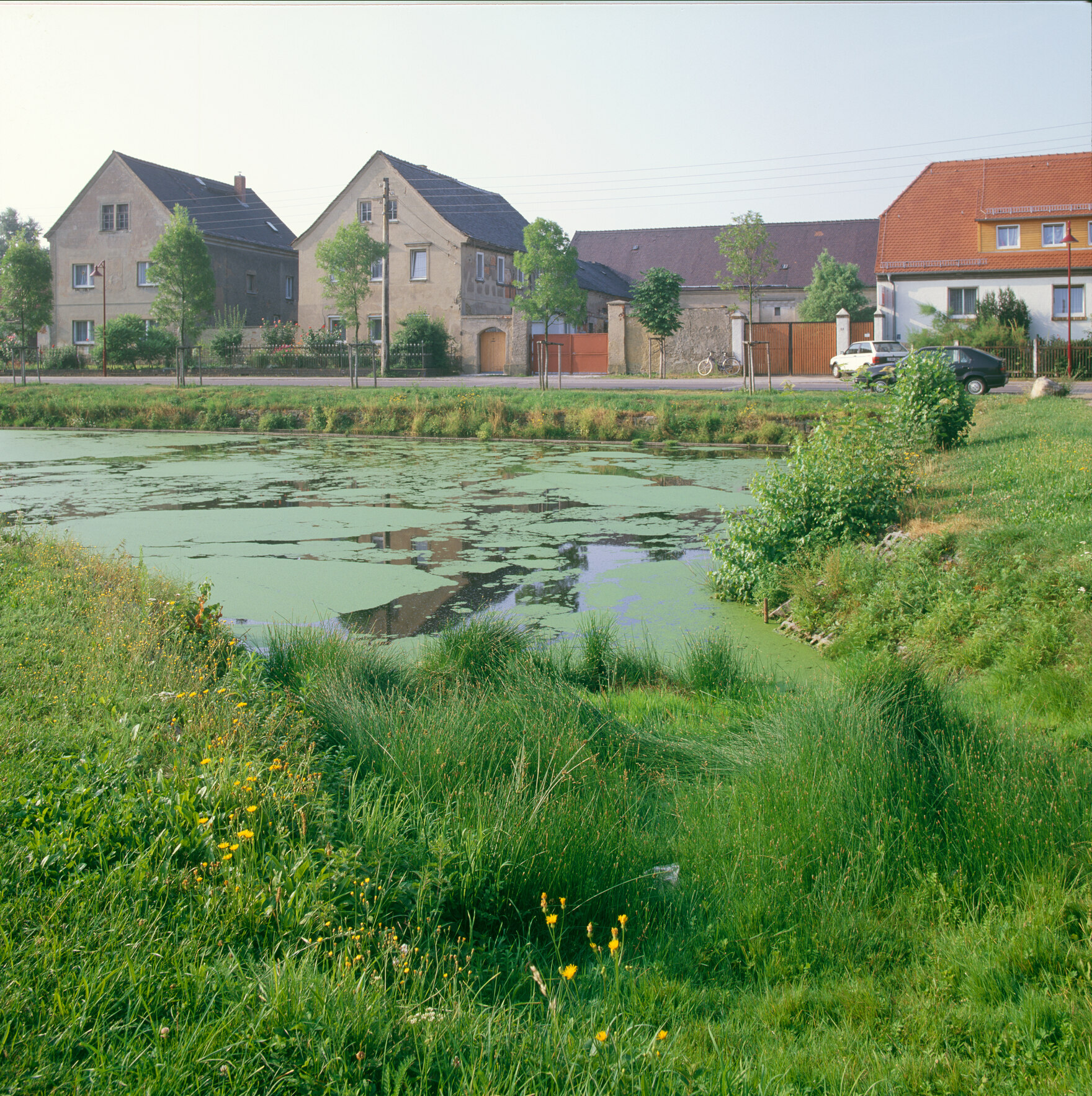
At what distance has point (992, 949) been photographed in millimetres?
3635

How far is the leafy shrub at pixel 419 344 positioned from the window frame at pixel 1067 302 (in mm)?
23046

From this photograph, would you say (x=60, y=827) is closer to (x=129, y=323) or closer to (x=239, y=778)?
→ (x=239, y=778)

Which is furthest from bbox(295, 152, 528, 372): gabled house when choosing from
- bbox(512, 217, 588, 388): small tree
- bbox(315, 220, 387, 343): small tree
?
bbox(315, 220, 387, 343): small tree

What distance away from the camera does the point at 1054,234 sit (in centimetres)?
3900

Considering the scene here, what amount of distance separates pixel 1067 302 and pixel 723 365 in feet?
41.5

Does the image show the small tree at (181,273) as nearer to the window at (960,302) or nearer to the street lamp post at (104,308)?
the street lamp post at (104,308)

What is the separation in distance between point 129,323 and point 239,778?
145 ft

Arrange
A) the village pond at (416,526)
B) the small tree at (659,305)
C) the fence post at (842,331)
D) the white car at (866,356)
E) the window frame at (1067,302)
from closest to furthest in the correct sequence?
the village pond at (416,526), the white car at (866,356), the small tree at (659,305), the fence post at (842,331), the window frame at (1067,302)

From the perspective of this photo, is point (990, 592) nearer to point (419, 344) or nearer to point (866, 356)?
point (866, 356)

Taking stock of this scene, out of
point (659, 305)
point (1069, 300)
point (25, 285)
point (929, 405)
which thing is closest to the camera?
point (929, 405)

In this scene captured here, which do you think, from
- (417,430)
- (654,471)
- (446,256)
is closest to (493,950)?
(654,471)

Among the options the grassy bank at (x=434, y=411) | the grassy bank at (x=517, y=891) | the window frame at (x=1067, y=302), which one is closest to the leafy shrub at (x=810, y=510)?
the grassy bank at (x=517, y=891)

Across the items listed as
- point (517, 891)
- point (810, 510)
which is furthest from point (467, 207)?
point (517, 891)

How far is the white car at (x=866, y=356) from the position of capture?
1265 inches
